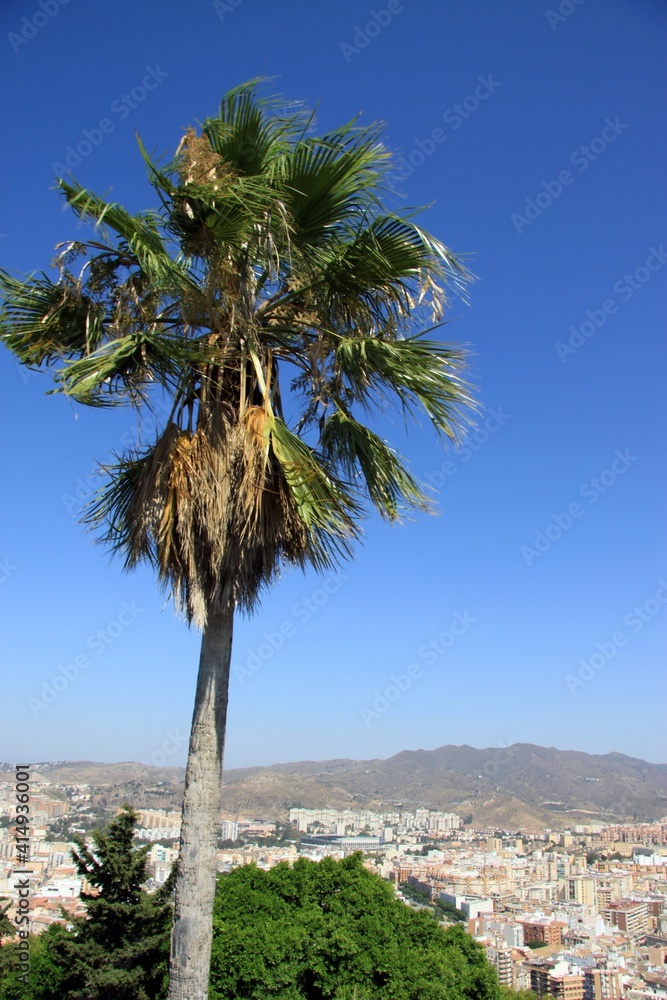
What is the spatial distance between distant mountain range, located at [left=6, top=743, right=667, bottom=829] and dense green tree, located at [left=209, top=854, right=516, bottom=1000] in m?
42.7

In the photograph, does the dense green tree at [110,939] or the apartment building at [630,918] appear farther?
the apartment building at [630,918]

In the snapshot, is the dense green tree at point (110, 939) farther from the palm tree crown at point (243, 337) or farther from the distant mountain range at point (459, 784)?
the distant mountain range at point (459, 784)

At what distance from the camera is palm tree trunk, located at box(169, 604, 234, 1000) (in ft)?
12.2

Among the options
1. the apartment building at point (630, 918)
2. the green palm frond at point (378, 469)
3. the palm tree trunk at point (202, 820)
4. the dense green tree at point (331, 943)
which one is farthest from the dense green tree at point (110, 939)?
the apartment building at point (630, 918)

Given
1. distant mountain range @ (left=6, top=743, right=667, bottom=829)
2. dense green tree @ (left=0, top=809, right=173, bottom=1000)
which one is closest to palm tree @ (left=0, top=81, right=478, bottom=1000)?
dense green tree @ (left=0, top=809, right=173, bottom=1000)

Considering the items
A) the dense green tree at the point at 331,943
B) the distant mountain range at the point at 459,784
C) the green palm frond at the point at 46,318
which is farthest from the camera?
the distant mountain range at the point at 459,784

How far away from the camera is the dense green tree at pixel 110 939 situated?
7.44m

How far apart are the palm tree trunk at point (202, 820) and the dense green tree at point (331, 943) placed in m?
3.79

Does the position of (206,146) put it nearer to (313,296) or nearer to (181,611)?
(313,296)

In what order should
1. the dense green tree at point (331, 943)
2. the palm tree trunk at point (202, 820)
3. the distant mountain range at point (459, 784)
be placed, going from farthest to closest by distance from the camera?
the distant mountain range at point (459, 784) → the dense green tree at point (331, 943) → the palm tree trunk at point (202, 820)

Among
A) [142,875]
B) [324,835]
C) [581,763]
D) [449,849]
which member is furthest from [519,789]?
[142,875]

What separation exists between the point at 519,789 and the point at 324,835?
295 feet

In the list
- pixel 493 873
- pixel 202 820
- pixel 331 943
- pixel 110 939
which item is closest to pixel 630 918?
pixel 493 873

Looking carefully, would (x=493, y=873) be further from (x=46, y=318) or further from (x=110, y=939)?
(x=46, y=318)
